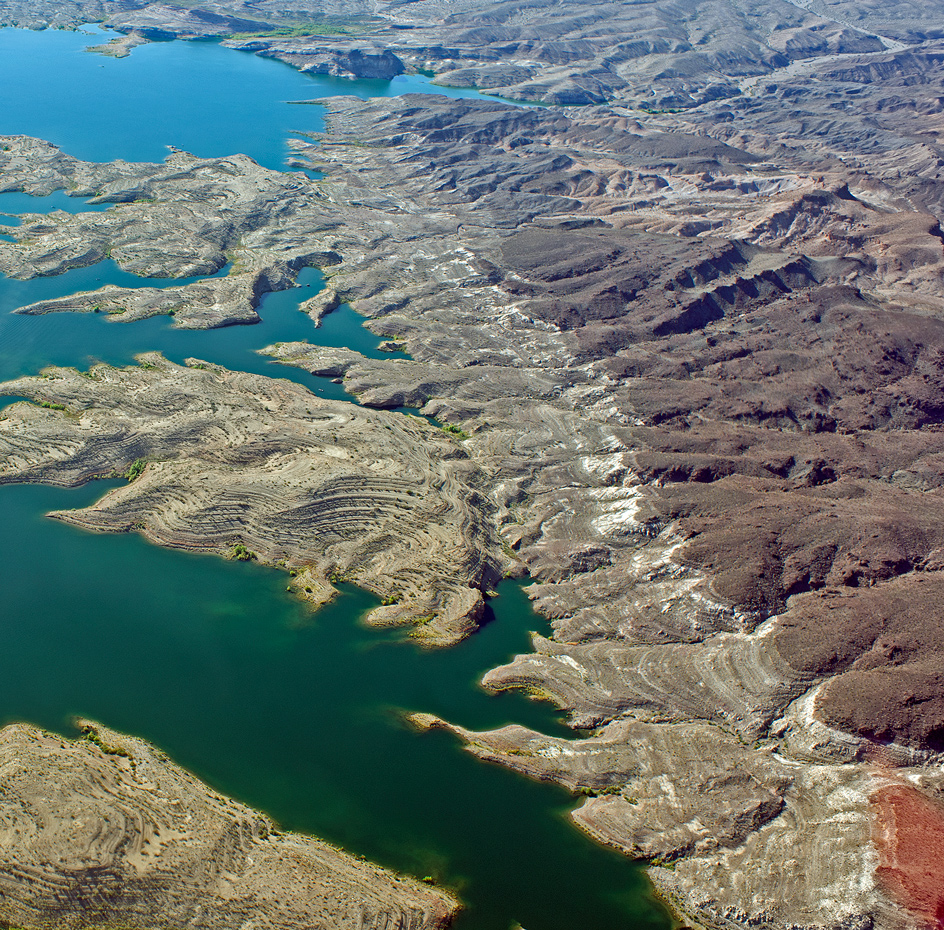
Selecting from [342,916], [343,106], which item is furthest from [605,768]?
[343,106]

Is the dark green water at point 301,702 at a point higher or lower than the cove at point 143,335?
lower

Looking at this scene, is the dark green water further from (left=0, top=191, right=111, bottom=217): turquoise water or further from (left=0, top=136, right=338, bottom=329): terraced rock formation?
(left=0, top=191, right=111, bottom=217): turquoise water

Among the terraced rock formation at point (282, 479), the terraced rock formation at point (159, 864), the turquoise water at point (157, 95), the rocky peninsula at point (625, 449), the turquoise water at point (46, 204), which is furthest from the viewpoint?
the turquoise water at point (157, 95)

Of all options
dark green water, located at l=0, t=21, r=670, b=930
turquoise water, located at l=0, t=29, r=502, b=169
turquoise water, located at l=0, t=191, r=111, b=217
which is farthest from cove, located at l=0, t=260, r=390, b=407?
turquoise water, located at l=0, t=29, r=502, b=169

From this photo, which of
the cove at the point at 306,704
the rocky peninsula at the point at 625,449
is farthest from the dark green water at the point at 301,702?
the rocky peninsula at the point at 625,449

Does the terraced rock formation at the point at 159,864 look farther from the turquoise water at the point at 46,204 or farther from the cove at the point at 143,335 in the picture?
the turquoise water at the point at 46,204

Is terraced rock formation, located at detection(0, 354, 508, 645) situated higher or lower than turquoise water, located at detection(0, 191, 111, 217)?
lower
